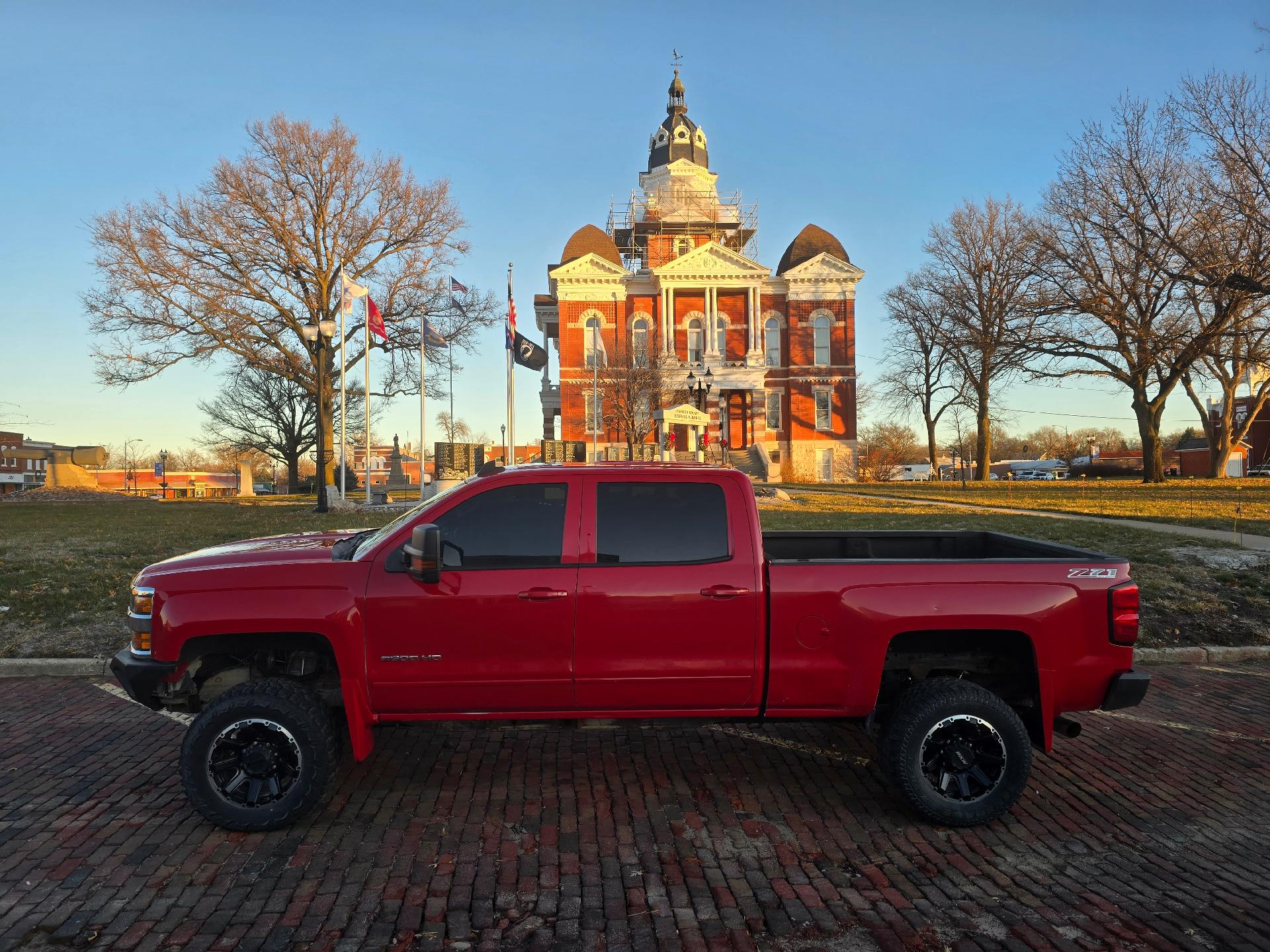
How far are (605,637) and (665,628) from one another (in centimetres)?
32

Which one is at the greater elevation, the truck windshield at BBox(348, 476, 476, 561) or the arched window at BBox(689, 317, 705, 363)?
the arched window at BBox(689, 317, 705, 363)

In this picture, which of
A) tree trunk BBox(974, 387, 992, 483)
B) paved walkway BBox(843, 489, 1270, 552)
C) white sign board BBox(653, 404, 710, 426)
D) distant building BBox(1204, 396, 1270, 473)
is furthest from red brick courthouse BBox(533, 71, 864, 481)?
distant building BBox(1204, 396, 1270, 473)

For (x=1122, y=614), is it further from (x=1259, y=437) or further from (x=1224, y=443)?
(x=1259, y=437)

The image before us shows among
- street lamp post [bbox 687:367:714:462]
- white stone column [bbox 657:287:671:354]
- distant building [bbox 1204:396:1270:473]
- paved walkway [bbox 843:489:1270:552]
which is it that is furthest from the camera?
distant building [bbox 1204:396:1270:473]

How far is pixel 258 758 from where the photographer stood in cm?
413

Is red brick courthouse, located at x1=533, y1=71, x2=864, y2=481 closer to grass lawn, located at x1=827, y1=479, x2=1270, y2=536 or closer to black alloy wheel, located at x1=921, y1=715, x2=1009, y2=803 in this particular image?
grass lawn, located at x1=827, y1=479, x2=1270, y2=536

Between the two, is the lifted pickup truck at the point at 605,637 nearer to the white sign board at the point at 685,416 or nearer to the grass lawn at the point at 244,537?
the grass lawn at the point at 244,537

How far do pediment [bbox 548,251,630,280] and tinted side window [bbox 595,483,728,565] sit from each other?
46545mm

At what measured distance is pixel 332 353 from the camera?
1307 inches

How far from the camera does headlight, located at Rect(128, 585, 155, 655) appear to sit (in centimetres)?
426

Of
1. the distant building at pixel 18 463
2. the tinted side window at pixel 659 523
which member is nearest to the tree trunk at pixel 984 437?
the tinted side window at pixel 659 523

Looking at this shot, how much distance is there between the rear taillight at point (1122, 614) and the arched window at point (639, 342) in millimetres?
39984

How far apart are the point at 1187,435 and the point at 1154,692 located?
3924 inches

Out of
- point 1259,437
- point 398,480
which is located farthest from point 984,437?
point 1259,437
